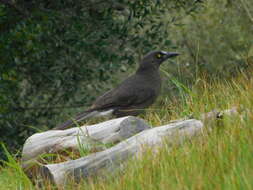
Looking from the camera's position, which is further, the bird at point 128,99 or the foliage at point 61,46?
the foliage at point 61,46

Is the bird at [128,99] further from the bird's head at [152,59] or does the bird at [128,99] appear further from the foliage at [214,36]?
the foliage at [214,36]

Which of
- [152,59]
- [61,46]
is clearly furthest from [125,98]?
[61,46]

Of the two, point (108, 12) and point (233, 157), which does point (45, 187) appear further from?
point (108, 12)

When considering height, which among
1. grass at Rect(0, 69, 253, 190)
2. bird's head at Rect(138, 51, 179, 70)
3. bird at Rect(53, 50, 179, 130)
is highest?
grass at Rect(0, 69, 253, 190)

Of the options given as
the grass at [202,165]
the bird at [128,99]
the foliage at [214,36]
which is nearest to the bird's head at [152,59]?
the bird at [128,99]

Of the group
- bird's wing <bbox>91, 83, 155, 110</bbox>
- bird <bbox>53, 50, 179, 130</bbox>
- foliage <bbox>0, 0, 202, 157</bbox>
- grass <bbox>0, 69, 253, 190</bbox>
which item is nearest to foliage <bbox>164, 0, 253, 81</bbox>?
foliage <bbox>0, 0, 202, 157</bbox>

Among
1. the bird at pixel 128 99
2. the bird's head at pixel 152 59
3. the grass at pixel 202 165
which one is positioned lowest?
the bird at pixel 128 99

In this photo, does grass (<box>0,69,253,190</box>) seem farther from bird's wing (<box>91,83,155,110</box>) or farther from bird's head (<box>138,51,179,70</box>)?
bird's head (<box>138,51,179,70</box>)

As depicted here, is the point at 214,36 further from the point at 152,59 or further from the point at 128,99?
the point at 128,99

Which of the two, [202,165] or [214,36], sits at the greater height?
[202,165]

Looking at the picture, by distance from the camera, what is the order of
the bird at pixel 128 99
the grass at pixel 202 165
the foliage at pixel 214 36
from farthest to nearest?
the foliage at pixel 214 36, the bird at pixel 128 99, the grass at pixel 202 165

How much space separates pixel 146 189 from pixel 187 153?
47 cm

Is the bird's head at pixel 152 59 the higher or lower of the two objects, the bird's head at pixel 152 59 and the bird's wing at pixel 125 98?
the higher

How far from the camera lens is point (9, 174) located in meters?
6.27
